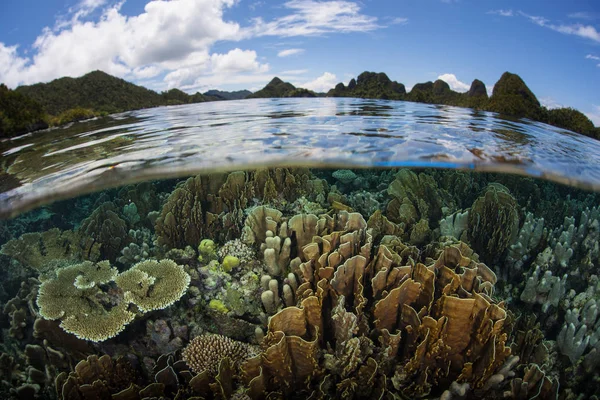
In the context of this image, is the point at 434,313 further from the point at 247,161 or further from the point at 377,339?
the point at 247,161

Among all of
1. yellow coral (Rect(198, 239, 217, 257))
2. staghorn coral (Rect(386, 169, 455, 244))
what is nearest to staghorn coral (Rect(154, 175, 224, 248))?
yellow coral (Rect(198, 239, 217, 257))

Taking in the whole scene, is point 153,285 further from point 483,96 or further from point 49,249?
point 483,96

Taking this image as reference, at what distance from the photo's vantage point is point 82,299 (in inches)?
168

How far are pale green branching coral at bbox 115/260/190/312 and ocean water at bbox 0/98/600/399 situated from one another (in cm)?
3

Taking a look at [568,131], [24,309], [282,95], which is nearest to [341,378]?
[24,309]

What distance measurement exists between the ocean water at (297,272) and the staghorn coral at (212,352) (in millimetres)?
24

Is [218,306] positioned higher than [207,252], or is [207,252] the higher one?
[207,252]

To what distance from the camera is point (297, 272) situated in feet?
13.8

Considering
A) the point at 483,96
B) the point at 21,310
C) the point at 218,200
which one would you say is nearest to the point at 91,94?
the point at 218,200

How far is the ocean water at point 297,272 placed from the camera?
3322 mm

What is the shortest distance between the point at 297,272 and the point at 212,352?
4.83 ft

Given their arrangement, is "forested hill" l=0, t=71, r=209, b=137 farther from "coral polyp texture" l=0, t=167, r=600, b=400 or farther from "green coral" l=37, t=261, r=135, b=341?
"green coral" l=37, t=261, r=135, b=341

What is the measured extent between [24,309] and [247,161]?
508 cm

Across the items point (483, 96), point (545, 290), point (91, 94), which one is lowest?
point (545, 290)
